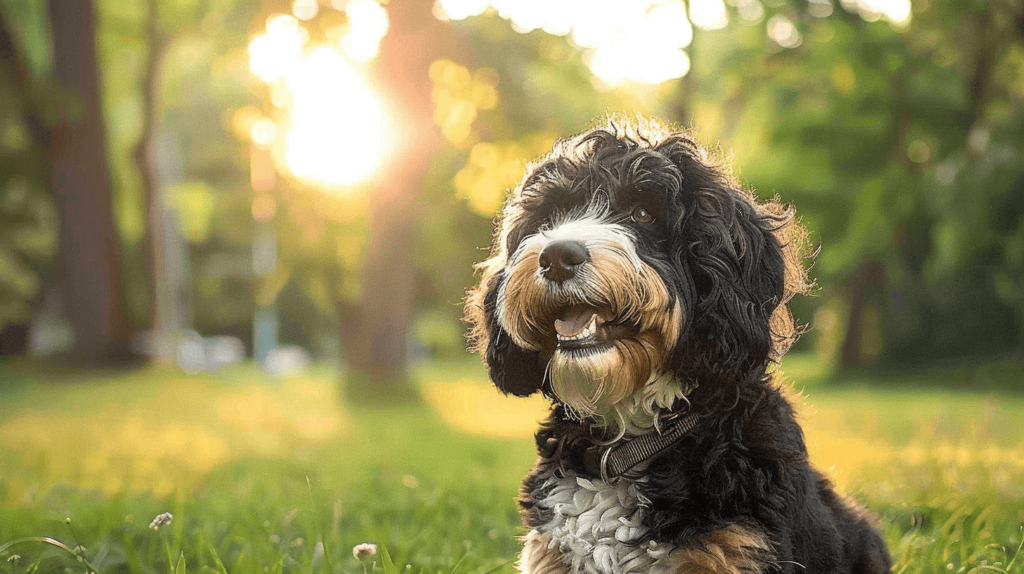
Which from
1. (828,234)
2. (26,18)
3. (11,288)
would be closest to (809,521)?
(828,234)

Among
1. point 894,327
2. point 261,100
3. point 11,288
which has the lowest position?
point 894,327

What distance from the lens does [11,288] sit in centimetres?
1571

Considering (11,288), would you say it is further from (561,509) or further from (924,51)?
(924,51)

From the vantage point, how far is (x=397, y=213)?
527 inches

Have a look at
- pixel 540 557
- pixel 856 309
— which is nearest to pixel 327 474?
pixel 540 557

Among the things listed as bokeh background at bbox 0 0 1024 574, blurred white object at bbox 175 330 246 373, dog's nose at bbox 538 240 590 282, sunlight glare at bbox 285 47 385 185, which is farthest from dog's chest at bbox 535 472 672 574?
blurred white object at bbox 175 330 246 373

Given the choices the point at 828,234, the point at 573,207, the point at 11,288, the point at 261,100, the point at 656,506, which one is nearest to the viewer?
the point at 656,506

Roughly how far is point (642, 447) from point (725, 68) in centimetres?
1614

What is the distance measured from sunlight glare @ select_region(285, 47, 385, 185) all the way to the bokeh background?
5 cm

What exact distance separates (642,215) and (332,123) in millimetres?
10103

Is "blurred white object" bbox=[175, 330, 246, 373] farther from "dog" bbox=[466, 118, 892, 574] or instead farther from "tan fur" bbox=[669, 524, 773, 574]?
"tan fur" bbox=[669, 524, 773, 574]

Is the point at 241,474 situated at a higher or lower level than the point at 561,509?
lower

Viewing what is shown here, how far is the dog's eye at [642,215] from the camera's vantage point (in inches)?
117

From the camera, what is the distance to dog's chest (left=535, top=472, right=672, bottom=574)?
2.70 m
